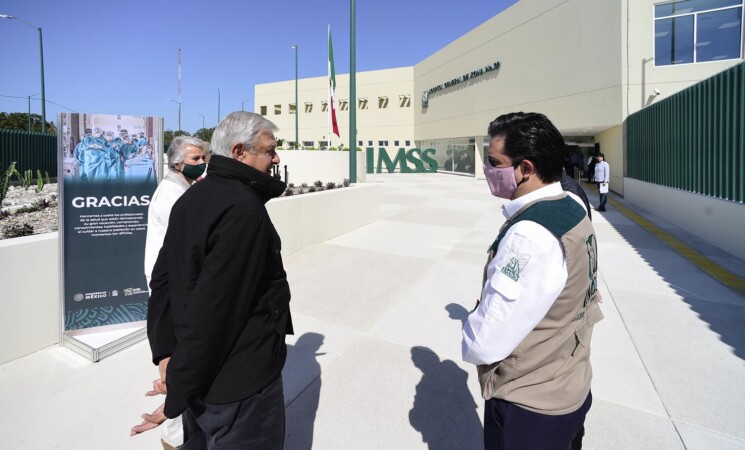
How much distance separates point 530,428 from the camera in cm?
146

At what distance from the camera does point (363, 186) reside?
32.0 feet

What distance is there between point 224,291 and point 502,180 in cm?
122

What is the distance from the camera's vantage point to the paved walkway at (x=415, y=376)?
2576 millimetres

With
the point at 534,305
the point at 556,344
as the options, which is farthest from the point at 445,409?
the point at 534,305

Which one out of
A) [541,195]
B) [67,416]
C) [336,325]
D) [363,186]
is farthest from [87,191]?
[363,186]

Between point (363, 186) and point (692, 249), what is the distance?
697 centimetres

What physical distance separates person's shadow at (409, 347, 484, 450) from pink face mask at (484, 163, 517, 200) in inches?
69.3

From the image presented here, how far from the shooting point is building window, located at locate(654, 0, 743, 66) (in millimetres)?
14191

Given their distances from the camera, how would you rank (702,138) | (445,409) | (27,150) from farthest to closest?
(27,150), (702,138), (445,409)

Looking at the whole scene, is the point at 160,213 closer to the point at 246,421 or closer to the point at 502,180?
the point at 246,421

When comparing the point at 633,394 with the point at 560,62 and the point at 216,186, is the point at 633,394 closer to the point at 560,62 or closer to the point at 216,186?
the point at 216,186

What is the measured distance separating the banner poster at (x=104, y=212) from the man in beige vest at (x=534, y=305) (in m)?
3.53

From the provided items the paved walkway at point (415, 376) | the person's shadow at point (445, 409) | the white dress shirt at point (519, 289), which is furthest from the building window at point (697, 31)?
the white dress shirt at point (519, 289)

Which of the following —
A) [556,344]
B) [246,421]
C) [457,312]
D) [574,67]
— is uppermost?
[574,67]
